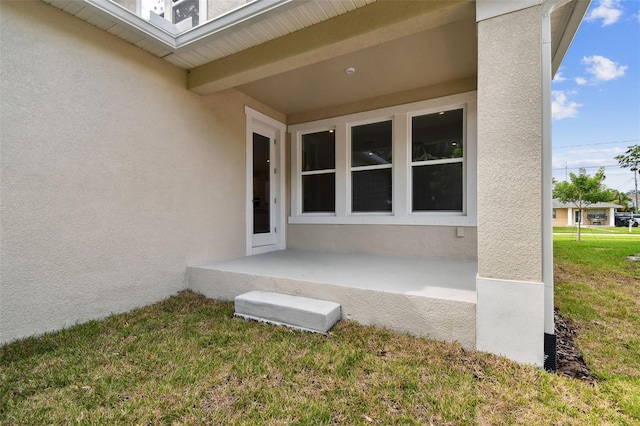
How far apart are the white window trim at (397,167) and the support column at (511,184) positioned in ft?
7.19

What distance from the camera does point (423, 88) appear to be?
176 inches

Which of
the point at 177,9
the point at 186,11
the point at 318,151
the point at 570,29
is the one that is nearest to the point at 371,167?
the point at 318,151

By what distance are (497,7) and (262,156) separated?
404cm

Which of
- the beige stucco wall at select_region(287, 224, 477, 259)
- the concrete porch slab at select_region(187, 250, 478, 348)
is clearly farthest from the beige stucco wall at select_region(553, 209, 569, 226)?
the concrete porch slab at select_region(187, 250, 478, 348)

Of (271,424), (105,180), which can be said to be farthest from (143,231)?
(271,424)

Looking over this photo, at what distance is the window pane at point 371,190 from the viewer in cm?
494

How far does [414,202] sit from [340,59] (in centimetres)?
250

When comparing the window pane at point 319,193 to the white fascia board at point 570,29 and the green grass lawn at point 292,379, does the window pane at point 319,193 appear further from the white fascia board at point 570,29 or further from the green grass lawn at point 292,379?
the white fascia board at point 570,29

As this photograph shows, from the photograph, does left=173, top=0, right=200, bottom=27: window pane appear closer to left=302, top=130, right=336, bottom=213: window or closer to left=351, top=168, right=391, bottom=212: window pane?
left=302, top=130, right=336, bottom=213: window

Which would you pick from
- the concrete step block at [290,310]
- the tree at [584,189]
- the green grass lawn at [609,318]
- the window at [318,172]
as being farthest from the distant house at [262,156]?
the tree at [584,189]

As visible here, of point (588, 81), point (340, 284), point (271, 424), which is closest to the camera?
point (271, 424)

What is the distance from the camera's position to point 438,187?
4.52 meters

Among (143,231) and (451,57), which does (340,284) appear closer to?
(143,231)

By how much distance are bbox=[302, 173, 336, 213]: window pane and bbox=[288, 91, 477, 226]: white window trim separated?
113mm
